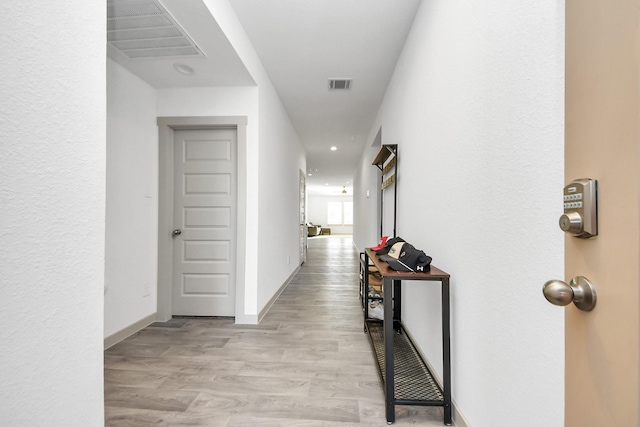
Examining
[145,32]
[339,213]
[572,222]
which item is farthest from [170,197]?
[339,213]

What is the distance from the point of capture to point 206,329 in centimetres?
271

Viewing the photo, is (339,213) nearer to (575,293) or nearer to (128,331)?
(128,331)

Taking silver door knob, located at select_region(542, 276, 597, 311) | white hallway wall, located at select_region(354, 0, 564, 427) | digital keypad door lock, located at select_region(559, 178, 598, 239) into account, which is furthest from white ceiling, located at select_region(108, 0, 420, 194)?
silver door knob, located at select_region(542, 276, 597, 311)

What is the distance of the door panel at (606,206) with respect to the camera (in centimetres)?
43

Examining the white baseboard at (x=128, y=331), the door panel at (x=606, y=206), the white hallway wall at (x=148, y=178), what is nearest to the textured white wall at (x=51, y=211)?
the door panel at (x=606, y=206)

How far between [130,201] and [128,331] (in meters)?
1.19

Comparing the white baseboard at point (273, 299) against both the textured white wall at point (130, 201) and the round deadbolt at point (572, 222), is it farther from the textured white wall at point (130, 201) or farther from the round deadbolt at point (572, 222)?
the round deadbolt at point (572, 222)

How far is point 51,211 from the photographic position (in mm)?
796

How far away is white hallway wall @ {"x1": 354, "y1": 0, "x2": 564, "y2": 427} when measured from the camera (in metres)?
0.83

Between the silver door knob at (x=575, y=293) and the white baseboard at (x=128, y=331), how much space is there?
2932 millimetres

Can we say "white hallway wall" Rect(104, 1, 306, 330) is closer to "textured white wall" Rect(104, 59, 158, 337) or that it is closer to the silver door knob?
"textured white wall" Rect(104, 59, 158, 337)

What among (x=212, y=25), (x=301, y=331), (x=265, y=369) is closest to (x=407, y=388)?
(x=265, y=369)

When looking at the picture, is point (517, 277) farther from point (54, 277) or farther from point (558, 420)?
point (54, 277)

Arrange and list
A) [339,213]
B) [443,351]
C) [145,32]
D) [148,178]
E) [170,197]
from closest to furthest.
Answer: [443,351], [145,32], [148,178], [170,197], [339,213]
